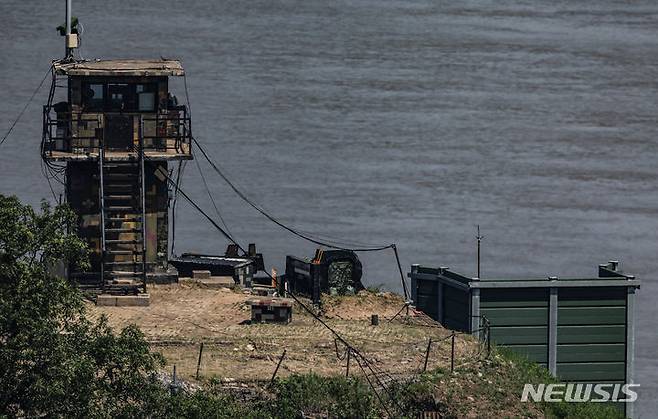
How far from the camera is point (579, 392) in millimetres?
55594

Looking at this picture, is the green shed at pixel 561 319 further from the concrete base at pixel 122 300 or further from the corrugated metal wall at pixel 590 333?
the concrete base at pixel 122 300

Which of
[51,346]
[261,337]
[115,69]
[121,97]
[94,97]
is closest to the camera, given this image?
[51,346]

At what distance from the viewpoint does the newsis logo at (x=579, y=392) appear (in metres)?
51.1

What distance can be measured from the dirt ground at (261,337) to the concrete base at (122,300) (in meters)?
0.24

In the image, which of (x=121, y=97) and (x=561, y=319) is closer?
(x=121, y=97)

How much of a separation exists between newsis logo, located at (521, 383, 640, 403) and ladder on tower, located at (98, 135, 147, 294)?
10.8 metres

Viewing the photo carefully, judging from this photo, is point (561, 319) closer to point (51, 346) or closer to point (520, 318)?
point (520, 318)

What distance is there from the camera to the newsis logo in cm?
5106

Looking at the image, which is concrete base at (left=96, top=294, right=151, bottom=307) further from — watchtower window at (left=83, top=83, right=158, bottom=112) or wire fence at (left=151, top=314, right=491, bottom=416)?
watchtower window at (left=83, top=83, right=158, bottom=112)

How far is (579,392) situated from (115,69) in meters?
13.9

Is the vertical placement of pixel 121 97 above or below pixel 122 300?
above

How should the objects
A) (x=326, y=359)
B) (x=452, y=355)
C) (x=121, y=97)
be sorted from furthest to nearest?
1. (x=121, y=97)
2. (x=452, y=355)
3. (x=326, y=359)

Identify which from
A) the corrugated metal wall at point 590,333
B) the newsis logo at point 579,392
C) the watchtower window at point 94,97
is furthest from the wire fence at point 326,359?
the watchtower window at point 94,97

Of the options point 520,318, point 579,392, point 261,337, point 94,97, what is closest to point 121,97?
point 94,97
